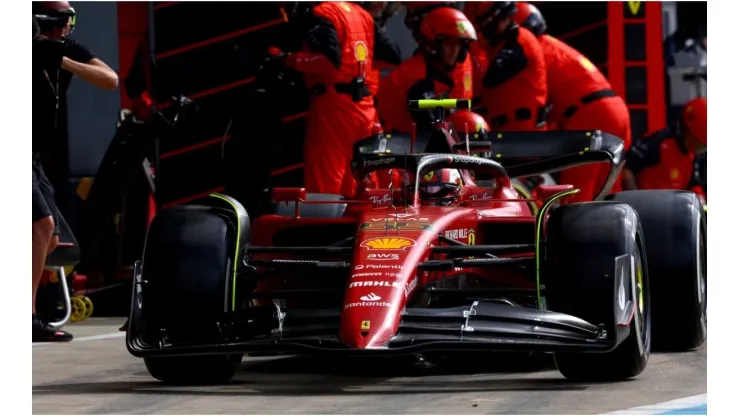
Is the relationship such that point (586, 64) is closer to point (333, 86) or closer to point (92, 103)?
point (333, 86)

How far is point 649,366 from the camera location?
7.90 m

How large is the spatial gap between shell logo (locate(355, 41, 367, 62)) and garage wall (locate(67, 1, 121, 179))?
1.84m

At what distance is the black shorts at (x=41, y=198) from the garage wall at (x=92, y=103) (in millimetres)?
2676

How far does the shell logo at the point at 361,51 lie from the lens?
1278 cm

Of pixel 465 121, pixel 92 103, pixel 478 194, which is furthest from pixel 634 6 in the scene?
pixel 478 194

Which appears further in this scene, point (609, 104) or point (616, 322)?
point (609, 104)

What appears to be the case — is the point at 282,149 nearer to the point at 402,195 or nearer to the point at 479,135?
the point at 479,135

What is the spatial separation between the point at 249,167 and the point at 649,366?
5.17 meters

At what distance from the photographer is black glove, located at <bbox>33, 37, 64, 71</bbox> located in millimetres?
9578

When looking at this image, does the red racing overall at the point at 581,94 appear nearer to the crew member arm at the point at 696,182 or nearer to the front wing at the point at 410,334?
the crew member arm at the point at 696,182

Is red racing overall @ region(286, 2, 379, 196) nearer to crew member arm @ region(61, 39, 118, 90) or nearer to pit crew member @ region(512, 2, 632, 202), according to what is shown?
pit crew member @ region(512, 2, 632, 202)

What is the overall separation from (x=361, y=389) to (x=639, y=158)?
27.5ft

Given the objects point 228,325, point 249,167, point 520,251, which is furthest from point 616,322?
point 249,167

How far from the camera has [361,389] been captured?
279 inches
